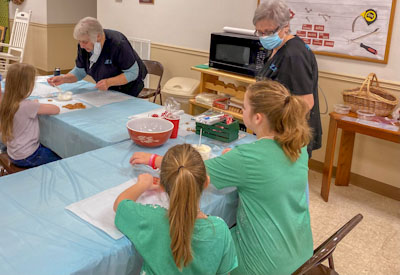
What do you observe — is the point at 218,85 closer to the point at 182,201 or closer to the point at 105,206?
the point at 105,206

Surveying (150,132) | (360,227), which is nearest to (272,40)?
(150,132)

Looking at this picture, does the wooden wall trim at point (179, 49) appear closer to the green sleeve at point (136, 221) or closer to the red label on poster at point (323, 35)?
the red label on poster at point (323, 35)

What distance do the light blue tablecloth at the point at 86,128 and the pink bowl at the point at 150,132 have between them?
96mm

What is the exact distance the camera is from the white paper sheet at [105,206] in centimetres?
126

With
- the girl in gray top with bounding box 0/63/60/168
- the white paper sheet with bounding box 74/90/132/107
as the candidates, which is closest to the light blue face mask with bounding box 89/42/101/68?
the white paper sheet with bounding box 74/90/132/107

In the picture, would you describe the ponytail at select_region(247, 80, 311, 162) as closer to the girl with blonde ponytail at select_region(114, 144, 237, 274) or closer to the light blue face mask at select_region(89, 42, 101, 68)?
the girl with blonde ponytail at select_region(114, 144, 237, 274)

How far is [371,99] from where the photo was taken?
278 cm

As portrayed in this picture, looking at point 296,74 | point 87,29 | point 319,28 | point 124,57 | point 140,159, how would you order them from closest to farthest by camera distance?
point 140,159 < point 296,74 < point 87,29 < point 124,57 < point 319,28

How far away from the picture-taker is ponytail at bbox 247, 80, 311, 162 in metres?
1.38

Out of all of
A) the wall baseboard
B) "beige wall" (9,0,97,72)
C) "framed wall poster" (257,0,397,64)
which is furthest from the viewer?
"beige wall" (9,0,97,72)

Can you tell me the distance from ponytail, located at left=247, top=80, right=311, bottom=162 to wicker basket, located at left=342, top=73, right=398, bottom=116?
158 centimetres

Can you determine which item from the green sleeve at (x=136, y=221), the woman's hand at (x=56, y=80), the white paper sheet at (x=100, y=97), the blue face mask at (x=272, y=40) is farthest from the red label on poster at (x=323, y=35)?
the green sleeve at (x=136, y=221)

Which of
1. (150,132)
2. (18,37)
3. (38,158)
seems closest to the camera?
(150,132)

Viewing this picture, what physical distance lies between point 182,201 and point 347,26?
2.54 m
